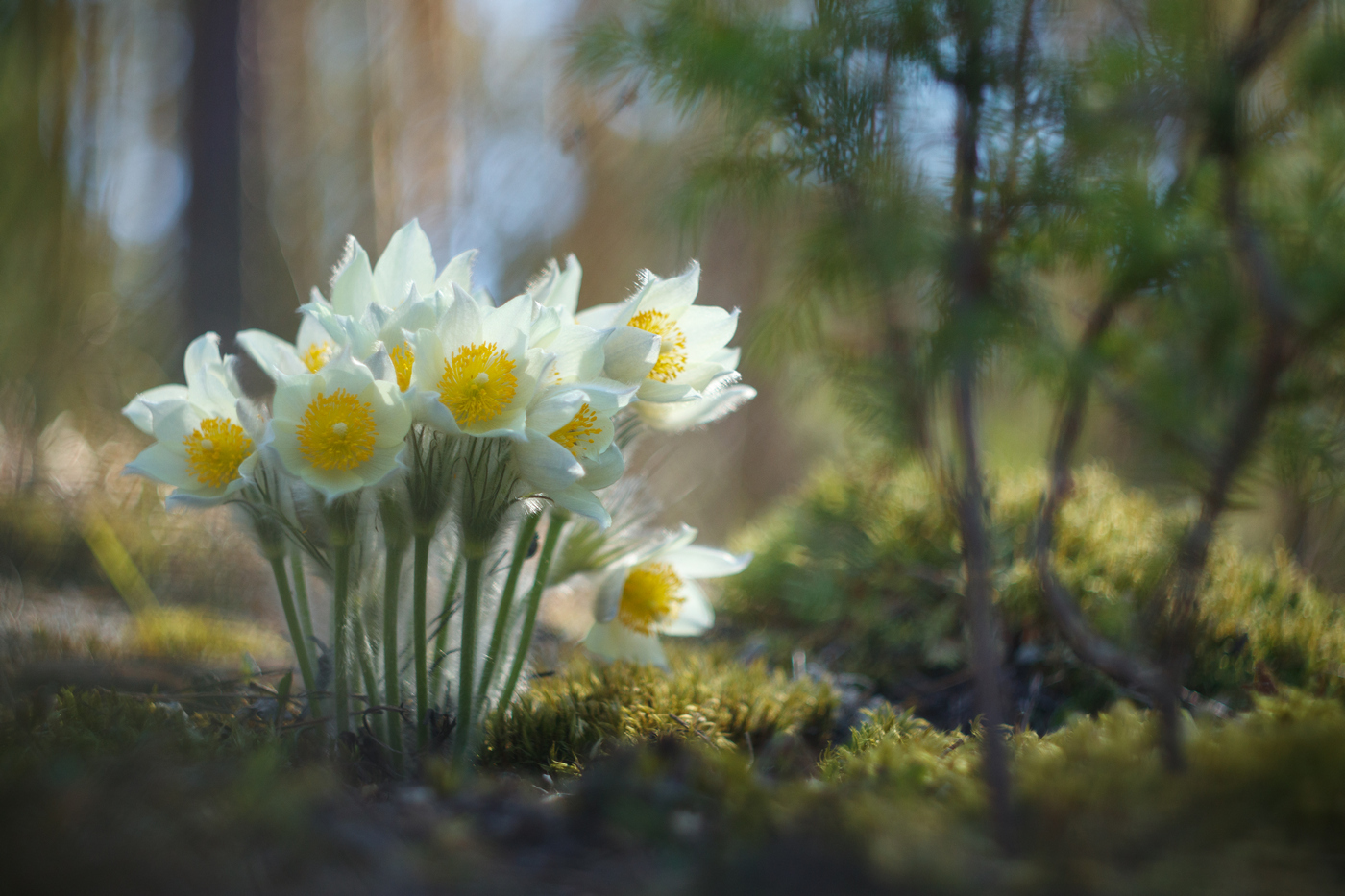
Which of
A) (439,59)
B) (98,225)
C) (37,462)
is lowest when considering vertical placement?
(37,462)

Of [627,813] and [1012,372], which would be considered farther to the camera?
[1012,372]

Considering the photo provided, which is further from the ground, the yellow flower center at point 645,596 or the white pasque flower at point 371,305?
the white pasque flower at point 371,305

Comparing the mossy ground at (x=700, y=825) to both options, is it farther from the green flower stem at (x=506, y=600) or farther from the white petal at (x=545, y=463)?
the white petal at (x=545, y=463)

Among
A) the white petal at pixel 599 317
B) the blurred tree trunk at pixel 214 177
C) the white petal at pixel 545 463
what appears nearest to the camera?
the white petal at pixel 545 463

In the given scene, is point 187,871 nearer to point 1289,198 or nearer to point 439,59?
point 1289,198

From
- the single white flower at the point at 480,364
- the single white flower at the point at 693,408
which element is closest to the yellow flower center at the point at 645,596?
the single white flower at the point at 693,408

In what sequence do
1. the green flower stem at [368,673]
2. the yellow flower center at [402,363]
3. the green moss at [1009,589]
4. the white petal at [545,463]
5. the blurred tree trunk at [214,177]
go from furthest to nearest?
the blurred tree trunk at [214,177]
the green moss at [1009,589]
the green flower stem at [368,673]
the yellow flower center at [402,363]
the white petal at [545,463]

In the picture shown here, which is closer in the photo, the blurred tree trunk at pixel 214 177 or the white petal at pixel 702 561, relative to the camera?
the white petal at pixel 702 561

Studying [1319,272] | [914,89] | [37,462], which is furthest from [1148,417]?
[37,462]
